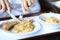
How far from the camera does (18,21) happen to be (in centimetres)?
83

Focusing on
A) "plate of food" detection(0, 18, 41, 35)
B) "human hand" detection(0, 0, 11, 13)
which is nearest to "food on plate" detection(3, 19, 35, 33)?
"plate of food" detection(0, 18, 41, 35)

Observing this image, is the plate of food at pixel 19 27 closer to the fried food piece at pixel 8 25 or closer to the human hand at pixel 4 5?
the fried food piece at pixel 8 25

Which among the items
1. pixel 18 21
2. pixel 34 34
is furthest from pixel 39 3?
pixel 34 34

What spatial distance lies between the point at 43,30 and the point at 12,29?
0.18m

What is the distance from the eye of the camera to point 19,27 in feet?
2.43

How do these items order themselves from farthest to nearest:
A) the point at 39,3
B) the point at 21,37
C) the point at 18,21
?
the point at 39,3 < the point at 18,21 < the point at 21,37

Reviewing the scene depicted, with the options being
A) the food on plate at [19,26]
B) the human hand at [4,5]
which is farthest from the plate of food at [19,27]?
the human hand at [4,5]

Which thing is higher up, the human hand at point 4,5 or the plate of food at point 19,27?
the human hand at point 4,5

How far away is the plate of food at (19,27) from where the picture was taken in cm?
71

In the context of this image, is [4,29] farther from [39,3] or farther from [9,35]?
[39,3]

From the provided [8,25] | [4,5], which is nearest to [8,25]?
[8,25]

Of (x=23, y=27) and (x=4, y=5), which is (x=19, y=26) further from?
(x=4, y=5)

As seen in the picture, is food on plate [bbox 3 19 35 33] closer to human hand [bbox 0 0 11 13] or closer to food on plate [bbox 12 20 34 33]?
food on plate [bbox 12 20 34 33]

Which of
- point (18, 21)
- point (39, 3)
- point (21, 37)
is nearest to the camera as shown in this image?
point (21, 37)
